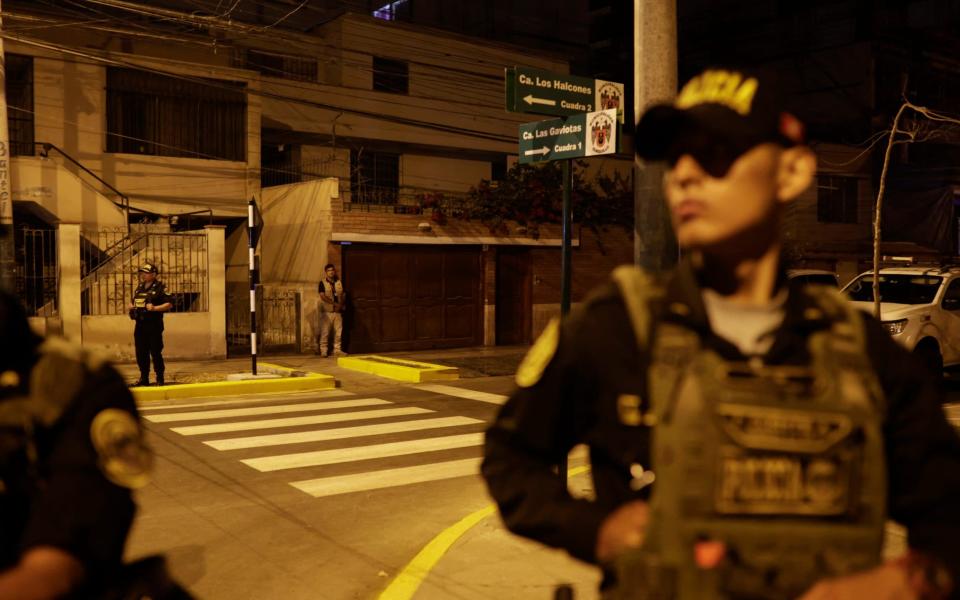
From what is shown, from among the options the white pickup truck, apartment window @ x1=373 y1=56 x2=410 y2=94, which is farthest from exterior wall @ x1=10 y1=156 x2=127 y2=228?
the white pickup truck

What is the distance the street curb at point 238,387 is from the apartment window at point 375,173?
40.4 feet

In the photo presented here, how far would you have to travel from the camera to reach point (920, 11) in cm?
3334

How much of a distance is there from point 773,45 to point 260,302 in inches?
932

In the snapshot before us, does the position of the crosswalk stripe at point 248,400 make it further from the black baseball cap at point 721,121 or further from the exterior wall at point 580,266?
the black baseball cap at point 721,121

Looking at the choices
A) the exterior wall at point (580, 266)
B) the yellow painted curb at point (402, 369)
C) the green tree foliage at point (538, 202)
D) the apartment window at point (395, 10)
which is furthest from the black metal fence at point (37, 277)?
the apartment window at point (395, 10)

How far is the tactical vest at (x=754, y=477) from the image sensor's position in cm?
149

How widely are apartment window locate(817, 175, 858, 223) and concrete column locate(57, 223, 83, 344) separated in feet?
68.9

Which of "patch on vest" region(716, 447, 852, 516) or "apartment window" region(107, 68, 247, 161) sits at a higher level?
"apartment window" region(107, 68, 247, 161)

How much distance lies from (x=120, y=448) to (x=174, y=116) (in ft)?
67.8

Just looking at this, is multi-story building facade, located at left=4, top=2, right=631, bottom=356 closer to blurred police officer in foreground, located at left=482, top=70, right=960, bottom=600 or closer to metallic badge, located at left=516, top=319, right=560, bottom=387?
metallic badge, located at left=516, top=319, right=560, bottom=387

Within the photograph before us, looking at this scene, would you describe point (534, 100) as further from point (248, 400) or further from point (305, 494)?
point (248, 400)

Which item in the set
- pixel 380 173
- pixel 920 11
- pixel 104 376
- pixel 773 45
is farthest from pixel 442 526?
pixel 920 11

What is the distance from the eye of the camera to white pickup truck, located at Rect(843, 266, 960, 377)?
1240cm

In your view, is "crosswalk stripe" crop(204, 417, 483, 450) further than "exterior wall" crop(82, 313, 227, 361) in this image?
No
